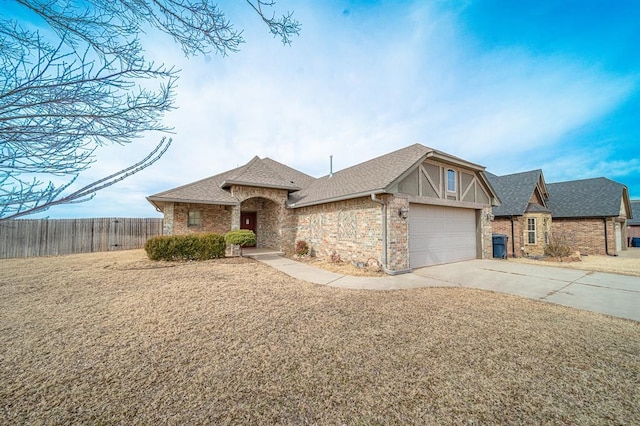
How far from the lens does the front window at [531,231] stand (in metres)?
14.4

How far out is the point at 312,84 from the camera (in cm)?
744

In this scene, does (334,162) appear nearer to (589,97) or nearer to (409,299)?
(409,299)

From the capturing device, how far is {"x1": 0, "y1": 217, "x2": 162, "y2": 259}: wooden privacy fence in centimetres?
1207

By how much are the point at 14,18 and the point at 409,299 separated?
6.82 meters

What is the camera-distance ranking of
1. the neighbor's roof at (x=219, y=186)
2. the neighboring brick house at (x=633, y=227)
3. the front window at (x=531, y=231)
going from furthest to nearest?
1. the neighboring brick house at (x=633, y=227)
2. the front window at (x=531, y=231)
3. the neighbor's roof at (x=219, y=186)

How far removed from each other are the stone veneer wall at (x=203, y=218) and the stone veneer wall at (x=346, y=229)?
4584mm

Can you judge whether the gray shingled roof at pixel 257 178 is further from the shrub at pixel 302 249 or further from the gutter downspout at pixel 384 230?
the gutter downspout at pixel 384 230

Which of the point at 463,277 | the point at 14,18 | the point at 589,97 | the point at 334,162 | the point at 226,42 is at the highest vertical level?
the point at 589,97

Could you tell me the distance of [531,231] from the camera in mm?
14500

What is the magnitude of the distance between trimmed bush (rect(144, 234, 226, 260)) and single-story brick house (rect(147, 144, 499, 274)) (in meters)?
1.62

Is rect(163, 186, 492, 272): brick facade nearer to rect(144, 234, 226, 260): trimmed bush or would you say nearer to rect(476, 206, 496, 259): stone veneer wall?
rect(476, 206, 496, 259): stone veneer wall

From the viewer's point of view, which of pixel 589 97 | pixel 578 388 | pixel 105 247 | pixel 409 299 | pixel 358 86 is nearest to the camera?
pixel 578 388

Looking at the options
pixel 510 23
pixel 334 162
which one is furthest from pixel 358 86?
pixel 334 162

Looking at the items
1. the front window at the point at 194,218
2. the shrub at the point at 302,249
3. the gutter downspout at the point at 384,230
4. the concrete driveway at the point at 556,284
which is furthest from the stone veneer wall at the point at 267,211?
→ the concrete driveway at the point at 556,284
